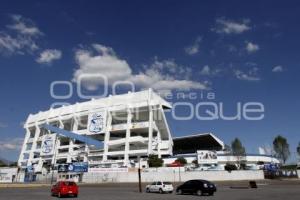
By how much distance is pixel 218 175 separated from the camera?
6994 cm

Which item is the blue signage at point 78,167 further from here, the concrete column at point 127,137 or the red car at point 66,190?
the red car at point 66,190

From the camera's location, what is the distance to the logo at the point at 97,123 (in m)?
104

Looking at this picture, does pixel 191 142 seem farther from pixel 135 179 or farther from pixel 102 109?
pixel 135 179

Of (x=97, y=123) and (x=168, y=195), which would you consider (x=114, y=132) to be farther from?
(x=168, y=195)

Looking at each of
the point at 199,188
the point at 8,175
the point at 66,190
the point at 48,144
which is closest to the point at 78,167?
the point at 8,175

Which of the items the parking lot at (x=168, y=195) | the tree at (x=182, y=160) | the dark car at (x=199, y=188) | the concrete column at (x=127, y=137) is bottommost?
the parking lot at (x=168, y=195)

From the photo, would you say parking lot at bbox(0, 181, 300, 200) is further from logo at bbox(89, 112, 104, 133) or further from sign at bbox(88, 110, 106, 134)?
logo at bbox(89, 112, 104, 133)

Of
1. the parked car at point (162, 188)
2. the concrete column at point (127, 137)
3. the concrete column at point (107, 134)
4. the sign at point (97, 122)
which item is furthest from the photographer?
the sign at point (97, 122)

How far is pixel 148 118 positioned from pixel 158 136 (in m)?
6.33

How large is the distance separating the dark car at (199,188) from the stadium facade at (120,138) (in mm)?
48836

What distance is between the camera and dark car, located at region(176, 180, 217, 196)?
32.3m

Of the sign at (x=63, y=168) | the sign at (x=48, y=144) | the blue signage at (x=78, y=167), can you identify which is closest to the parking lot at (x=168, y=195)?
the blue signage at (x=78, y=167)

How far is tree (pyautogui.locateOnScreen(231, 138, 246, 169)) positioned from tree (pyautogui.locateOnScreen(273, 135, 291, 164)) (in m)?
10.5

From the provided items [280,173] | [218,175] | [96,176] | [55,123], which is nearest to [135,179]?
[96,176]
